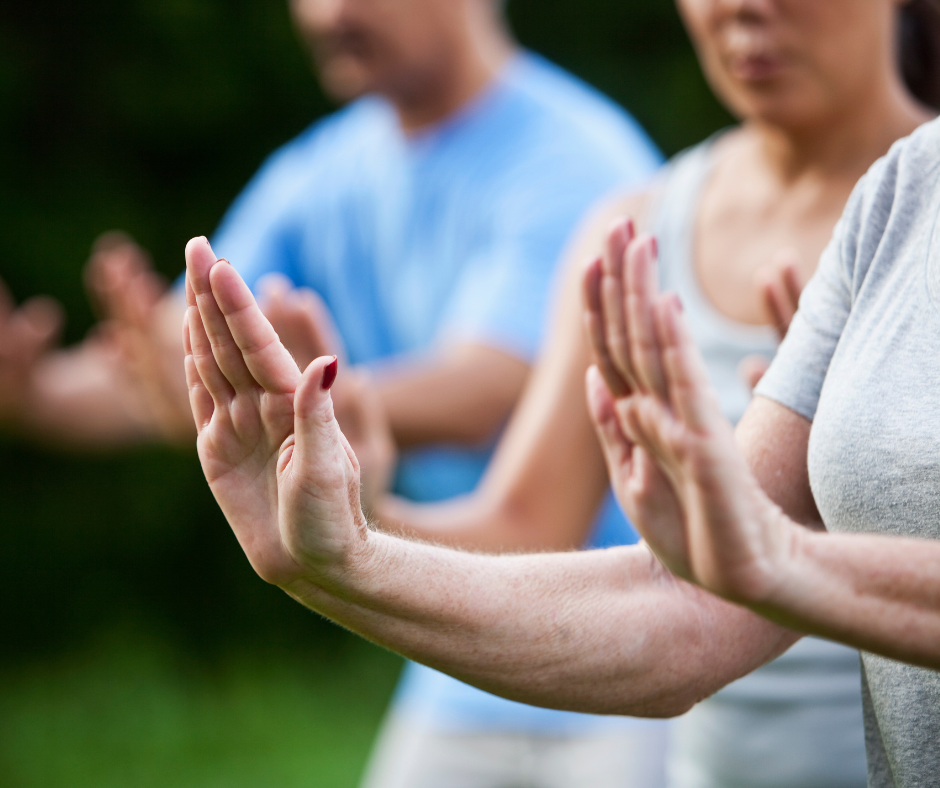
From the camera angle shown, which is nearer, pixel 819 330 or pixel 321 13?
pixel 819 330

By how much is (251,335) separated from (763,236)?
2.78 feet

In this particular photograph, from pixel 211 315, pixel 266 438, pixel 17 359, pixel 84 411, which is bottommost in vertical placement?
pixel 84 411

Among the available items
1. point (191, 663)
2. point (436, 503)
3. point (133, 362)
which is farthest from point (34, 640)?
point (436, 503)

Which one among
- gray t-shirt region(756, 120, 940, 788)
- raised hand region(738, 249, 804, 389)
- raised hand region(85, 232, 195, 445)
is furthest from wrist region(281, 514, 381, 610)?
raised hand region(85, 232, 195, 445)

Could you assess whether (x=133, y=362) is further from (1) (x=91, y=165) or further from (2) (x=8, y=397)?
(1) (x=91, y=165)

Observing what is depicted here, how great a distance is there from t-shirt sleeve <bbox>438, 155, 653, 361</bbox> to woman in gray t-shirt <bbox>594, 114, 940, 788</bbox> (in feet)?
3.58

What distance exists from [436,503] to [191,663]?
2938 millimetres

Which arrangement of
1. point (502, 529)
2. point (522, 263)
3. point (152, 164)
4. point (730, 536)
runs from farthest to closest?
point (152, 164) < point (522, 263) < point (502, 529) < point (730, 536)

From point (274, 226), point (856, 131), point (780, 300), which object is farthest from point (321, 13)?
point (780, 300)

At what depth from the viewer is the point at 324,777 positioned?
→ 13.5 ft

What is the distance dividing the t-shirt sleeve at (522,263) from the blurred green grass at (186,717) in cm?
233

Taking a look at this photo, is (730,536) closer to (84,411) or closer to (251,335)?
(251,335)

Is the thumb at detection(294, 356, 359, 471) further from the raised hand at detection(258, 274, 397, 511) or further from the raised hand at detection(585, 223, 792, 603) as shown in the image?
the raised hand at detection(258, 274, 397, 511)

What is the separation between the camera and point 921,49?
1648mm
